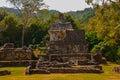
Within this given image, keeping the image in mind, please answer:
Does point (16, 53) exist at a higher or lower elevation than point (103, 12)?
lower

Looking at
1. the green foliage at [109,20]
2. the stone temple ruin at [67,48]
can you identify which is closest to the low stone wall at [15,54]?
the stone temple ruin at [67,48]

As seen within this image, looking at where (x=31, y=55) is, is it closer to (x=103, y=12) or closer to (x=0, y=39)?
(x=103, y=12)

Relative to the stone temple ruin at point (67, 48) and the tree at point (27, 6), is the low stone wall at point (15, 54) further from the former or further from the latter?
the tree at point (27, 6)

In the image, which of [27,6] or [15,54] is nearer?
[15,54]

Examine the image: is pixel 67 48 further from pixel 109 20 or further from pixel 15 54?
pixel 109 20

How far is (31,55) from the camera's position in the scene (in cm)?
4366

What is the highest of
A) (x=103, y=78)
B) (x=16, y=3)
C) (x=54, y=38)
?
(x=16, y=3)

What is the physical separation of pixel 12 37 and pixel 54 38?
29585mm

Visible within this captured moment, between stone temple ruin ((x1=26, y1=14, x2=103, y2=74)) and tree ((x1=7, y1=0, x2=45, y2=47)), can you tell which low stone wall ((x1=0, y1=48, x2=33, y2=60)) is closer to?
stone temple ruin ((x1=26, y1=14, x2=103, y2=74))

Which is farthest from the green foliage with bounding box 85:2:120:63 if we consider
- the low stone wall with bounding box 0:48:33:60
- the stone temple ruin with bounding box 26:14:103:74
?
the low stone wall with bounding box 0:48:33:60

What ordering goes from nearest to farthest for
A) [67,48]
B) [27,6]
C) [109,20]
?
[109,20] → [67,48] → [27,6]

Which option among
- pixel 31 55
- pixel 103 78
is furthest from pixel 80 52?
pixel 103 78

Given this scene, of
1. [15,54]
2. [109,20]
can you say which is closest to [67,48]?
[15,54]

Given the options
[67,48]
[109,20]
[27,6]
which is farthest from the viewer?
[27,6]
